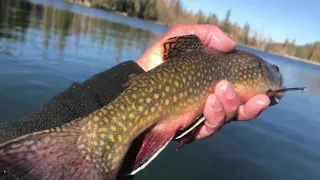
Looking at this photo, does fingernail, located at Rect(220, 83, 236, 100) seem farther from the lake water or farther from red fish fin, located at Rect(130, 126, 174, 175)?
the lake water

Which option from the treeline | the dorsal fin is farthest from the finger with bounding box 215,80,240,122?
the treeline

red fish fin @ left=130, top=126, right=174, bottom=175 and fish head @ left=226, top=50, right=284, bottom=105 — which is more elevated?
fish head @ left=226, top=50, right=284, bottom=105

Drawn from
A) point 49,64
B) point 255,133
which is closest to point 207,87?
point 255,133

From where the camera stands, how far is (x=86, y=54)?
16.8 m

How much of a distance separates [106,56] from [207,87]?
1447 centimetres

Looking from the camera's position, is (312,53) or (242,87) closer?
(242,87)

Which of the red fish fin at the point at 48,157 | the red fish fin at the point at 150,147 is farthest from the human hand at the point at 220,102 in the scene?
the red fish fin at the point at 48,157

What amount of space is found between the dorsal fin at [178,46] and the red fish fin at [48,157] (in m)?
1.44

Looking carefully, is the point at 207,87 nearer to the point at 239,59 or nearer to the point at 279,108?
the point at 239,59

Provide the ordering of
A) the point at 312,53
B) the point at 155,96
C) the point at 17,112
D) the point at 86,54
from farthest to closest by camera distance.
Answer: the point at 312,53, the point at 86,54, the point at 17,112, the point at 155,96

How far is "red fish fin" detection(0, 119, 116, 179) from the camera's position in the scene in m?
2.14

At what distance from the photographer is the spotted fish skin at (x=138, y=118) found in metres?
2.26

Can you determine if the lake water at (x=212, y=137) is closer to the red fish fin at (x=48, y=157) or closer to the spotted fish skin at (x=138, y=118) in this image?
the spotted fish skin at (x=138, y=118)

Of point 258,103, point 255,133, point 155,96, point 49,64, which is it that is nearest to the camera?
point 155,96
